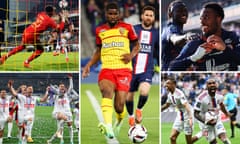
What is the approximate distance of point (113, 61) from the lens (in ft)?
33.6

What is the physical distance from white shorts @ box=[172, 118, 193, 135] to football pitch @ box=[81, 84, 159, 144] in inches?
10.2

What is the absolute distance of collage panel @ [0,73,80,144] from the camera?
10219 millimetres

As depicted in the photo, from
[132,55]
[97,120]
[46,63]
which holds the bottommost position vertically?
[97,120]

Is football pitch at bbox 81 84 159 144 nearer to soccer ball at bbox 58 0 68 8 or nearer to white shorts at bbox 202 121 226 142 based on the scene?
white shorts at bbox 202 121 226 142

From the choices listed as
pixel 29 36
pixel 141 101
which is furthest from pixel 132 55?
pixel 29 36

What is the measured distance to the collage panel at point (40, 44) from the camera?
10.2 metres

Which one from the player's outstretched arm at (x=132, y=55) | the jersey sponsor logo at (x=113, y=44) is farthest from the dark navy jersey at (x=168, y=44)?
the jersey sponsor logo at (x=113, y=44)

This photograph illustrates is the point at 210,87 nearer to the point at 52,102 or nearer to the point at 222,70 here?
the point at 222,70

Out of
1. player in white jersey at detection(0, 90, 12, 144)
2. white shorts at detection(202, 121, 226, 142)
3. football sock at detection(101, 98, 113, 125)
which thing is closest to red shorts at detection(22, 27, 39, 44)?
player in white jersey at detection(0, 90, 12, 144)

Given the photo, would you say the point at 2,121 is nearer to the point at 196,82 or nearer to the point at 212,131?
the point at 196,82

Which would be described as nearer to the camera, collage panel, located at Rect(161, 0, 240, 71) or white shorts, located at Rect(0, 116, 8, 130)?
white shorts, located at Rect(0, 116, 8, 130)

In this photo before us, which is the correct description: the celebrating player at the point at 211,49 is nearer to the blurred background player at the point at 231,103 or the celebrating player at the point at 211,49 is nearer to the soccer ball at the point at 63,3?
the blurred background player at the point at 231,103

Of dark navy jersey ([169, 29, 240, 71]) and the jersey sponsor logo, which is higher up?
the jersey sponsor logo

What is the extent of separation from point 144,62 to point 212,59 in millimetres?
932
